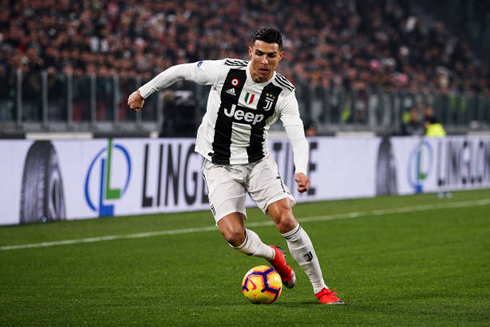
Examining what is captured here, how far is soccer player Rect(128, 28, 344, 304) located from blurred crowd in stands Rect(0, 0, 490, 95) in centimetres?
1188

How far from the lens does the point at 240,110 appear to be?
21.9 feet

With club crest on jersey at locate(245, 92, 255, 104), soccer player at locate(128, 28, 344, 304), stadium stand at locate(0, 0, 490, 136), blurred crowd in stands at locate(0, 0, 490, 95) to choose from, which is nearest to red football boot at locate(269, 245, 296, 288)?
soccer player at locate(128, 28, 344, 304)

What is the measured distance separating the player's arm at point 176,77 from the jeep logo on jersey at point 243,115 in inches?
11.2

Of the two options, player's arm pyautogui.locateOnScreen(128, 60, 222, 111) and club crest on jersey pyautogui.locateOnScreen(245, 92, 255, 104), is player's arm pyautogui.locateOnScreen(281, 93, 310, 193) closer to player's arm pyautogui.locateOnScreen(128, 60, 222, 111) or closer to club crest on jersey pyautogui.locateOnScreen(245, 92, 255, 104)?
club crest on jersey pyautogui.locateOnScreen(245, 92, 255, 104)

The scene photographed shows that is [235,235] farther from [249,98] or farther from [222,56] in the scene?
[222,56]

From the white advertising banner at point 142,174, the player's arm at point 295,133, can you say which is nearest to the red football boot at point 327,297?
the player's arm at point 295,133

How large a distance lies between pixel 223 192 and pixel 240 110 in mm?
697

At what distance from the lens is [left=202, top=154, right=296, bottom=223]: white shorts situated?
6.68m

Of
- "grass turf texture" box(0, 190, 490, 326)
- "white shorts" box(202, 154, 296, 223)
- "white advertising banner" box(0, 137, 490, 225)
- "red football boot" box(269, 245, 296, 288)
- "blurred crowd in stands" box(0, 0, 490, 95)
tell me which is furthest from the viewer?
"blurred crowd in stands" box(0, 0, 490, 95)

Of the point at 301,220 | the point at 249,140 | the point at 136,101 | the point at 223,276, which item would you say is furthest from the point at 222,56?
the point at 136,101

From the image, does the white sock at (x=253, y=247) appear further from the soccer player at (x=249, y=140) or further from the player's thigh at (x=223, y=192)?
the player's thigh at (x=223, y=192)

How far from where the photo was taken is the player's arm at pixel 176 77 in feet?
21.3

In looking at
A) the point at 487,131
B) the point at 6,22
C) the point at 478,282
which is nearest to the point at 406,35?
the point at 487,131

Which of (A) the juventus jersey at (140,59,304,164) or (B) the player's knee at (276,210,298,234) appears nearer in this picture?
(B) the player's knee at (276,210,298,234)
